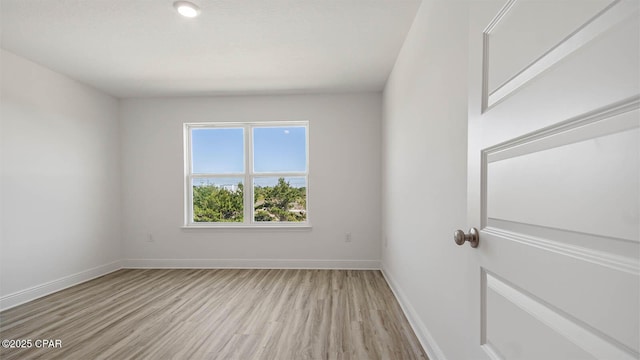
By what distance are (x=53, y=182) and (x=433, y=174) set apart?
12.9 feet

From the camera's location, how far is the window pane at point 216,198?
4309mm

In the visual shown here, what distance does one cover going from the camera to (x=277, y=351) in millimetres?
1991

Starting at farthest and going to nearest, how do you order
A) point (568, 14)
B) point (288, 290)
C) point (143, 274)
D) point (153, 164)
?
point (153, 164), point (143, 274), point (288, 290), point (568, 14)

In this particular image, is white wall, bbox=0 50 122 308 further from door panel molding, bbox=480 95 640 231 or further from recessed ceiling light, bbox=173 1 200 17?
door panel molding, bbox=480 95 640 231

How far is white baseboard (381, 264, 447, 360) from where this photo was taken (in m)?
1.81

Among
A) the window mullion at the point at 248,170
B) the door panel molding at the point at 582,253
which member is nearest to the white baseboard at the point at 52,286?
the window mullion at the point at 248,170

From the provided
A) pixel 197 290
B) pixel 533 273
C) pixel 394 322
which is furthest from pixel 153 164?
pixel 533 273

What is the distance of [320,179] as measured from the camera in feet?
13.4

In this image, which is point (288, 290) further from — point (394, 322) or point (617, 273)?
point (617, 273)

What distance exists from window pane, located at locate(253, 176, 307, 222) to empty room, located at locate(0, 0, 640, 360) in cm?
2

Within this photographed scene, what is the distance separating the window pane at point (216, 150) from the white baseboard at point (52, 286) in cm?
174

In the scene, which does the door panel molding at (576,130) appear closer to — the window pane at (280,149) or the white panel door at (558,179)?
the white panel door at (558,179)

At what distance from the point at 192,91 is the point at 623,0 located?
423 cm

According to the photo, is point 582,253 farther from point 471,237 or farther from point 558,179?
point 471,237
